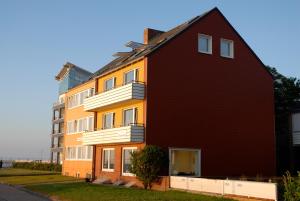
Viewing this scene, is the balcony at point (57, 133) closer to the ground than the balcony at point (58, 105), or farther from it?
closer to the ground

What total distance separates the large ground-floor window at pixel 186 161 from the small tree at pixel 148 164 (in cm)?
280

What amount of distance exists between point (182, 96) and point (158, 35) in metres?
11.2

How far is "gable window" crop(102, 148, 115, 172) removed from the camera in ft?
120

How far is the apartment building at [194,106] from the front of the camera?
3172 centimetres

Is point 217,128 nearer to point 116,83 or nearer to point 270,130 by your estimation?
point 270,130

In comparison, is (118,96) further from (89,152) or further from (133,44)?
(89,152)

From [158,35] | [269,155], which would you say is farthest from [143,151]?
[158,35]

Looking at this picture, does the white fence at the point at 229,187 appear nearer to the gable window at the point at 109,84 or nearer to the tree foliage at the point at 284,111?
the gable window at the point at 109,84

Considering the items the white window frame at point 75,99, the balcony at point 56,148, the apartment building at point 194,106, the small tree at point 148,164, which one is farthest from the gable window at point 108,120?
the balcony at point 56,148

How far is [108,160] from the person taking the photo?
1473 inches

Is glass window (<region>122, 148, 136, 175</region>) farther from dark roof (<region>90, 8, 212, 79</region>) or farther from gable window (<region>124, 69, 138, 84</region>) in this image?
dark roof (<region>90, 8, 212, 79</region>)

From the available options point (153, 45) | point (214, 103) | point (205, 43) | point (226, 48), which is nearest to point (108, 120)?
point (153, 45)

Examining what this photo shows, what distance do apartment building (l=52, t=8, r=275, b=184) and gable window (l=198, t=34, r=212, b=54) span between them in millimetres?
81

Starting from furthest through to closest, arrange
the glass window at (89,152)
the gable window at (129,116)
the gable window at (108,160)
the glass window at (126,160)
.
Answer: the glass window at (89,152) < the gable window at (108,160) < the glass window at (126,160) < the gable window at (129,116)
